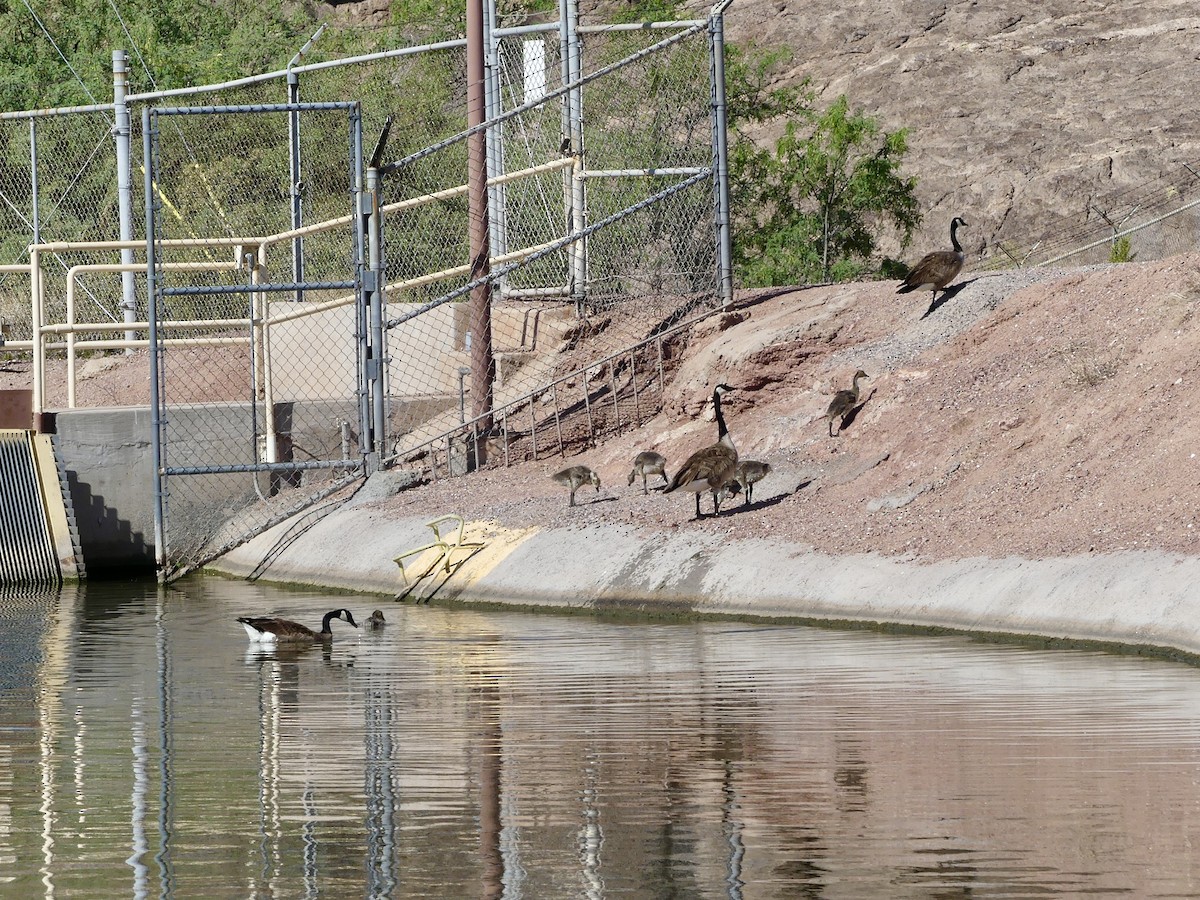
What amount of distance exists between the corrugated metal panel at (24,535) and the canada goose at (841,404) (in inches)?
328

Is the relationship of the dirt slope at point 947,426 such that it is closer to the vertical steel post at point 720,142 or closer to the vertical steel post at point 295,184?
the vertical steel post at point 720,142

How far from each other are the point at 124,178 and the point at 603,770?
17.0 m

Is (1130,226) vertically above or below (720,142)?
above

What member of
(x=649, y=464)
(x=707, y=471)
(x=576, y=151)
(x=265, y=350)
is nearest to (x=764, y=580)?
(x=707, y=471)

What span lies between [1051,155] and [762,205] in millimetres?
20801

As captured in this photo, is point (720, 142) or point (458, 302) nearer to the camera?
point (720, 142)

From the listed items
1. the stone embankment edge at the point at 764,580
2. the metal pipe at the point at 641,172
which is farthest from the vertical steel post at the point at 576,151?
the stone embankment edge at the point at 764,580

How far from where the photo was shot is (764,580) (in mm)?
16672

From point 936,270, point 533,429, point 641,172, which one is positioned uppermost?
point 641,172

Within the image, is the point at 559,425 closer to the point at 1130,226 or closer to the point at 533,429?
the point at 533,429

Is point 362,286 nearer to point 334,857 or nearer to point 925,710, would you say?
point 925,710

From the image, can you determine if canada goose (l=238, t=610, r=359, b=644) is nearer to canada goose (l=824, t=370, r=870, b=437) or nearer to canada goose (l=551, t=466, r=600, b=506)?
canada goose (l=551, t=466, r=600, b=506)

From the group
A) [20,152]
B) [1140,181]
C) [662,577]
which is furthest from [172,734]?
[1140,181]

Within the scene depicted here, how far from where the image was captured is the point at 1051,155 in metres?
48.6
